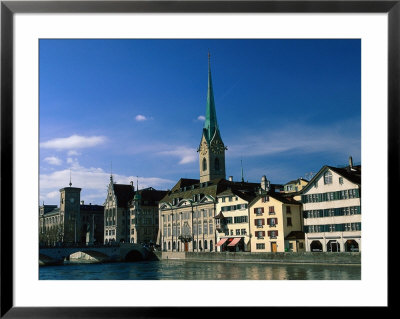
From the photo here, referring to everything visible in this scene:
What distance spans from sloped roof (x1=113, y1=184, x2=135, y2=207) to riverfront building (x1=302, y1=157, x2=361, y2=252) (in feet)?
116

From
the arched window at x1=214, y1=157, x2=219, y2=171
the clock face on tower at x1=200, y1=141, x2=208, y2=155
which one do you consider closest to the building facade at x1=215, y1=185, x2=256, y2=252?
the clock face on tower at x1=200, y1=141, x2=208, y2=155

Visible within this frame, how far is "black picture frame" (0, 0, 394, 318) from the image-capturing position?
7.14 m

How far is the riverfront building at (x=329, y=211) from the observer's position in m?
27.1

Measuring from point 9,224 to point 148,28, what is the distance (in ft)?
10.8

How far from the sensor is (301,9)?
24.0 ft

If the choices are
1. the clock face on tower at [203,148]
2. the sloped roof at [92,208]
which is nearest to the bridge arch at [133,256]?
the clock face on tower at [203,148]

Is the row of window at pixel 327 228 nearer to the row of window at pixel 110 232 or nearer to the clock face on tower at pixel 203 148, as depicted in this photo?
the clock face on tower at pixel 203 148

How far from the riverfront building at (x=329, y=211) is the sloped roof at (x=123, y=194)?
35489 millimetres

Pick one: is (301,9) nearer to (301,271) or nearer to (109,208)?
(301,271)

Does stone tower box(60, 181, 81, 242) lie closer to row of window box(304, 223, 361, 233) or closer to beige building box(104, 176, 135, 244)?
beige building box(104, 176, 135, 244)

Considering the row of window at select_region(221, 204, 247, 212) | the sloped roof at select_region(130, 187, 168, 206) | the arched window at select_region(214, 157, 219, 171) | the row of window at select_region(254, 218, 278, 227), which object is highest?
the arched window at select_region(214, 157, 219, 171)

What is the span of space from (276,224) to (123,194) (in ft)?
107

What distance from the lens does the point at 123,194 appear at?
64.8 metres

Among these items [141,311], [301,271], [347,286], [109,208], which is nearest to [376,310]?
[347,286]
